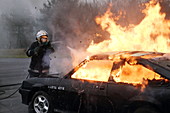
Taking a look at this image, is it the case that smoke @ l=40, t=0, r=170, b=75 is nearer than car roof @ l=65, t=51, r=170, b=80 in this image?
No

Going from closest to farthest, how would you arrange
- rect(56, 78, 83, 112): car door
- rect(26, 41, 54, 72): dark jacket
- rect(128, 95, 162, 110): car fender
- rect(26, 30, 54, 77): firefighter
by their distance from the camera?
rect(128, 95, 162, 110): car fender
rect(56, 78, 83, 112): car door
rect(26, 30, 54, 77): firefighter
rect(26, 41, 54, 72): dark jacket

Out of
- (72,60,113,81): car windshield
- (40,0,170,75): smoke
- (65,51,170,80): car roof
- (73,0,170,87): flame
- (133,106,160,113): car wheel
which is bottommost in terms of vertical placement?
(133,106,160,113): car wheel

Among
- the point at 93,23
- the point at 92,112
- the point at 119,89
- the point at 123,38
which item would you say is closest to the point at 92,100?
the point at 92,112

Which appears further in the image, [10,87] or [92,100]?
[10,87]

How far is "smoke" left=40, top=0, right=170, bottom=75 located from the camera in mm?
9594

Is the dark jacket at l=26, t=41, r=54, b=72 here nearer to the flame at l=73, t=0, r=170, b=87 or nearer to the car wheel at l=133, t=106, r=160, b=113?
the flame at l=73, t=0, r=170, b=87

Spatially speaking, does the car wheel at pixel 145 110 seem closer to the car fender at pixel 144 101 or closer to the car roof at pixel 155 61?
the car fender at pixel 144 101

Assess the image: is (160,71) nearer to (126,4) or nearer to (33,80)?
(33,80)

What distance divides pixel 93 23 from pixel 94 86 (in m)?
9.23

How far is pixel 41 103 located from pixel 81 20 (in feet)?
29.3

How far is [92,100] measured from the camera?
3873 mm

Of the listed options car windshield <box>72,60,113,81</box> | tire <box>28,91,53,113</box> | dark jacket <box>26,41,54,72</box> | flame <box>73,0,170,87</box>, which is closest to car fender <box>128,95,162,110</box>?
car windshield <box>72,60,113,81</box>

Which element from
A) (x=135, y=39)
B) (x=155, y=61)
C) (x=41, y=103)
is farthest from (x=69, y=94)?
(x=135, y=39)

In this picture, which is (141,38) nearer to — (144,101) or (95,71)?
(95,71)
